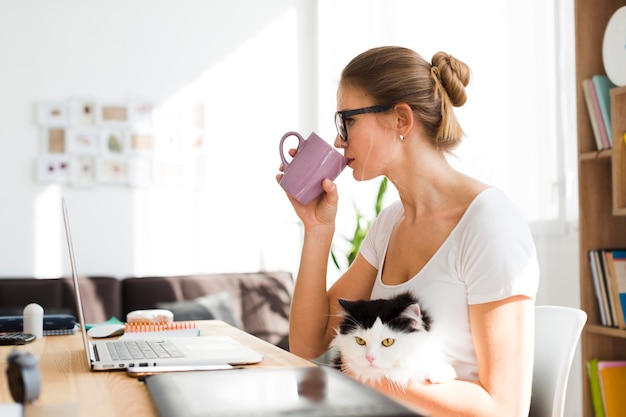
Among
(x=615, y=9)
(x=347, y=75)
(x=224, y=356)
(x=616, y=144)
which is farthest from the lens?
(x=615, y=9)

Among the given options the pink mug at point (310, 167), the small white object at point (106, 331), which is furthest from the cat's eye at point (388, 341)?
the small white object at point (106, 331)

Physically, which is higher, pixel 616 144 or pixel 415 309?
pixel 616 144

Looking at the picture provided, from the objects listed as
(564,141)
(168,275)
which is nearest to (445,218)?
(564,141)

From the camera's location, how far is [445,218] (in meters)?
1.51

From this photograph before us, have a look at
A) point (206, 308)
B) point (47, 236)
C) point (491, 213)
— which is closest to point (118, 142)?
point (47, 236)

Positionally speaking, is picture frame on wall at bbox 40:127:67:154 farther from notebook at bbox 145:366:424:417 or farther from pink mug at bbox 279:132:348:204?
notebook at bbox 145:366:424:417

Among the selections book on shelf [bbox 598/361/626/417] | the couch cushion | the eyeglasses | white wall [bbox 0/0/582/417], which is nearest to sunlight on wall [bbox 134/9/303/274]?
white wall [bbox 0/0/582/417]

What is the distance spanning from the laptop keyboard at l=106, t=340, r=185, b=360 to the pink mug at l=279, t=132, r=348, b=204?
0.47 m

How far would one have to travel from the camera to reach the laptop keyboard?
3.81 feet

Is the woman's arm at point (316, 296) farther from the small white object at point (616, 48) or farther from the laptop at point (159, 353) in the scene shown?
the small white object at point (616, 48)

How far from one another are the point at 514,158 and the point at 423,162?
1.37 m

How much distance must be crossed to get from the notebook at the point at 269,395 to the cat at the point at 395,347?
385mm

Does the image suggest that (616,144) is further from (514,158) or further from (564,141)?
(514,158)

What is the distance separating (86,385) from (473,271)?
718 millimetres
